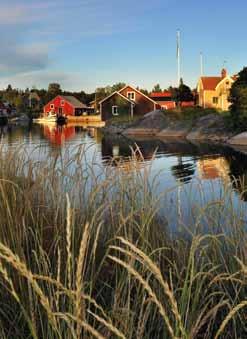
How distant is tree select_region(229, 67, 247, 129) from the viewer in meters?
32.0

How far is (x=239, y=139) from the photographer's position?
31.8 meters

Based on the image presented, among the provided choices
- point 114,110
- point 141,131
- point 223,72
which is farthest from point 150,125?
point 223,72

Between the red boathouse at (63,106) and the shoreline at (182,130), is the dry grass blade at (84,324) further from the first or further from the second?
the red boathouse at (63,106)

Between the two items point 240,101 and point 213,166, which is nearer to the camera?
point 213,166

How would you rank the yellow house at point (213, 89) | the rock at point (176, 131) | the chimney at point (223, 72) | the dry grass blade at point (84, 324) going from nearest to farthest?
the dry grass blade at point (84, 324), the rock at point (176, 131), the yellow house at point (213, 89), the chimney at point (223, 72)

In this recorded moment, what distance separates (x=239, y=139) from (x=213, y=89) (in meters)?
33.9

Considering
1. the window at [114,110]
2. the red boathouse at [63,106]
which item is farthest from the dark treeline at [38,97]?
the window at [114,110]

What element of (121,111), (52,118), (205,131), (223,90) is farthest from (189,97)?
(52,118)

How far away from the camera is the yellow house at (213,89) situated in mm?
61859

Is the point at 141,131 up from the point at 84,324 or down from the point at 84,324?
up

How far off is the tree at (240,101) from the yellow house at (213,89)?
2616 centimetres

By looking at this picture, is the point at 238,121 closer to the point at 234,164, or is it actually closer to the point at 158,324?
the point at 234,164

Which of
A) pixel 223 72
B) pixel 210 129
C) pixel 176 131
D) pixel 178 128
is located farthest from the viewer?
pixel 223 72

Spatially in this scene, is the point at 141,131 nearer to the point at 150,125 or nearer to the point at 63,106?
the point at 150,125
